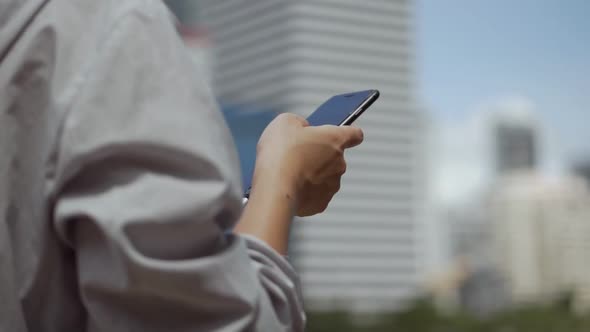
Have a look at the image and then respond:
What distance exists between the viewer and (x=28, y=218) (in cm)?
69

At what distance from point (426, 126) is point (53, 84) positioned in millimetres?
96748

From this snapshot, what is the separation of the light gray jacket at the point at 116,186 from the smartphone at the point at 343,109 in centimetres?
25

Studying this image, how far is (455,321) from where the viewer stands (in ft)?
119

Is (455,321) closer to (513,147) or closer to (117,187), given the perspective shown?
(117,187)

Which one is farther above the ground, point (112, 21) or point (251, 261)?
point (112, 21)

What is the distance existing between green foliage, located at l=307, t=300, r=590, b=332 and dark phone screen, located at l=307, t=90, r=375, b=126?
31982mm

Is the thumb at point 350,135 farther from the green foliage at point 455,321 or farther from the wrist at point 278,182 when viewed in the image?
the green foliage at point 455,321

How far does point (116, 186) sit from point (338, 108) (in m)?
0.39

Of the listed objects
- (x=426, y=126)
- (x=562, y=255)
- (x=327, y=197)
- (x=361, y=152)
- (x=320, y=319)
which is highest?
(x=327, y=197)

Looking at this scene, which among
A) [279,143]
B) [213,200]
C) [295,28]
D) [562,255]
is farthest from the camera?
[562,255]

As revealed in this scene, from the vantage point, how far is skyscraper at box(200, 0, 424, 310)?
59.1 meters

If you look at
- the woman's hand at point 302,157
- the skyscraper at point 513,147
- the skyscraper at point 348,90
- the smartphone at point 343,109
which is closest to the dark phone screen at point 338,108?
the smartphone at point 343,109

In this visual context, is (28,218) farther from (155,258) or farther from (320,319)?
(320,319)

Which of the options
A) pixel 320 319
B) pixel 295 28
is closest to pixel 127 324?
pixel 320 319
